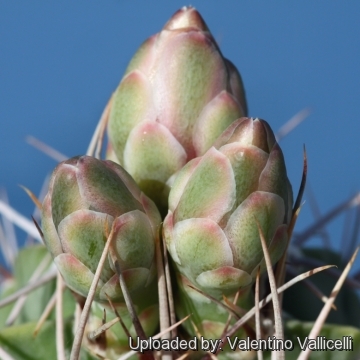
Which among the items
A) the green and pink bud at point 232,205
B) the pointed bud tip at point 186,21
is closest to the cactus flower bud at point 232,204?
the green and pink bud at point 232,205

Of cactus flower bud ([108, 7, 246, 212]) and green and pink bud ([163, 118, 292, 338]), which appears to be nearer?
green and pink bud ([163, 118, 292, 338])

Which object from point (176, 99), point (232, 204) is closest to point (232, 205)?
point (232, 204)

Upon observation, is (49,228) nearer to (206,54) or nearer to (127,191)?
(127,191)

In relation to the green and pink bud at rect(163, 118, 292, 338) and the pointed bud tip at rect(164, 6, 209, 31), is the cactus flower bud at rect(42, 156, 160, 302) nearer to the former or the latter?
the green and pink bud at rect(163, 118, 292, 338)

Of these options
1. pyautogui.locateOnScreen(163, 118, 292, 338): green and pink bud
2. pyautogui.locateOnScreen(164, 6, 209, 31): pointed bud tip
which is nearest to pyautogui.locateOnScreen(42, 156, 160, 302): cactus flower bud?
pyautogui.locateOnScreen(163, 118, 292, 338): green and pink bud

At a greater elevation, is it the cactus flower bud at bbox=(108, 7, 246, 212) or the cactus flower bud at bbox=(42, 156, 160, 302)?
the cactus flower bud at bbox=(108, 7, 246, 212)

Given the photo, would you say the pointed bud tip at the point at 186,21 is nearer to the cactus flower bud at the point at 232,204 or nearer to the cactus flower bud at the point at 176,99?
the cactus flower bud at the point at 176,99
